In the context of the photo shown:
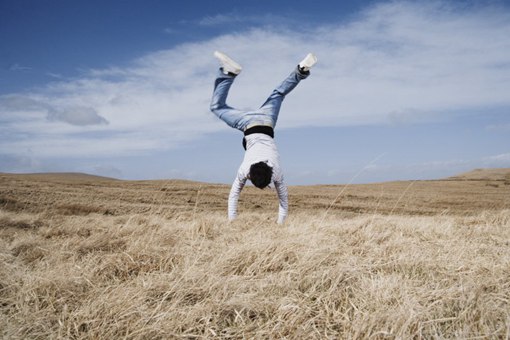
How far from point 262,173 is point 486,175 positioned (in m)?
15.8

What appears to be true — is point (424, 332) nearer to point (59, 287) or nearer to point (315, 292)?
point (315, 292)

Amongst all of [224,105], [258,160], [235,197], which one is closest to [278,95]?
[224,105]

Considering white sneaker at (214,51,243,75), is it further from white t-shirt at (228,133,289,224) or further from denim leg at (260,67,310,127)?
white t-shirt at (228,133,289,224)

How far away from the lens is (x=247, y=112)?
579cm

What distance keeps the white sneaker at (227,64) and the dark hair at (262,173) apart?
1.49 m

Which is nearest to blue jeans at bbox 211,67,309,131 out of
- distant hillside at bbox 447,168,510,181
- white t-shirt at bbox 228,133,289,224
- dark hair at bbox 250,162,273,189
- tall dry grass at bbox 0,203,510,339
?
white t-shirt at bbox 228,133,289,224

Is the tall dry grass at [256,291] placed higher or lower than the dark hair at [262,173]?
lower

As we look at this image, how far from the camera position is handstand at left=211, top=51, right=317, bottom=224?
17.5 ft

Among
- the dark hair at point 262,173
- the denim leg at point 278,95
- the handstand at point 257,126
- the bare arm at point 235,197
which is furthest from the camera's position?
the denim leg at point 278,95

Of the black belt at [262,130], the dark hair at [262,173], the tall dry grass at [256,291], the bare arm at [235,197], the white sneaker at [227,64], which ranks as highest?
the white sneaker at [227,64]

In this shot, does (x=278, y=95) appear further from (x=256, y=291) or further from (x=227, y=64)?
(x=256, y=291)

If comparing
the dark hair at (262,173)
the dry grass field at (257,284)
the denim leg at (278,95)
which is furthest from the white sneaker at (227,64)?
the dry grass field at (257,284)

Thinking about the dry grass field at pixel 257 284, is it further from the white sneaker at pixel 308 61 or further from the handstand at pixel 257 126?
the white sneaker at pixel 308 61

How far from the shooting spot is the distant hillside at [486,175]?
16203 millimetres
